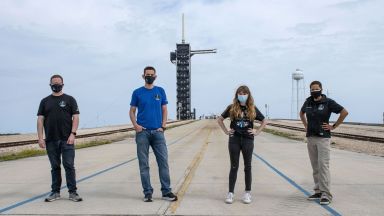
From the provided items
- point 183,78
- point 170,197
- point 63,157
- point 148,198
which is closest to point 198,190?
point 170,197

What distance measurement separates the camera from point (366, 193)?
31.3 ft

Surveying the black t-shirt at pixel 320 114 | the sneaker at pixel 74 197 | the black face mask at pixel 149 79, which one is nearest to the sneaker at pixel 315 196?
the black t-shirt at pixel 320 114

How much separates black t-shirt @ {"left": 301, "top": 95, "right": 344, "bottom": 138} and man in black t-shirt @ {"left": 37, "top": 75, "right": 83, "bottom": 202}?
4099 mm

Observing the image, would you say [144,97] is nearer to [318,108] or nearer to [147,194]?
[147,194]

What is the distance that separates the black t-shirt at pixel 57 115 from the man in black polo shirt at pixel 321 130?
418 cm

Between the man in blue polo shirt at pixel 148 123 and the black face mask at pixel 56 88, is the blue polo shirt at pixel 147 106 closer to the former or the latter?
the man in blue polo shirt at pixel 148 123

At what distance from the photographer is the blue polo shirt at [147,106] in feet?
28.2

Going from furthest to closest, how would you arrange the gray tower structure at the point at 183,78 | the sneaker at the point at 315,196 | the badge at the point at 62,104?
the gray tower structure at the point at 183,78
the sneaker at the point at 315,196
the badge at the point at 62,104

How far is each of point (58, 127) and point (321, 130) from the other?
4.54m

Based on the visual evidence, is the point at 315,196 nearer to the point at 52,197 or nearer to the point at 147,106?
the point at 147,106

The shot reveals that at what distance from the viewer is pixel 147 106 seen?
8.59 meters

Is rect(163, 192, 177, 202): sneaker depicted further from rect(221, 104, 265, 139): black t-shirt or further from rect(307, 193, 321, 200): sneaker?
rect(307, 193, 321, 200): sneaker

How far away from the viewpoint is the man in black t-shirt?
8.66 metres

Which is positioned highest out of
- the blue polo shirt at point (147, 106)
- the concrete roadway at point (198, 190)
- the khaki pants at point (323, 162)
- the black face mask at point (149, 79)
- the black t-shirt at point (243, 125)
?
the black face mask at point (149, 79)
